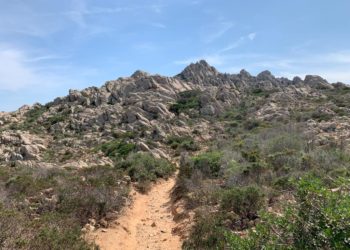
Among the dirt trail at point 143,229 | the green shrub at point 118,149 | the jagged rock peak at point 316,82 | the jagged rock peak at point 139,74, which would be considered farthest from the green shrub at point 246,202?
the jagged rock peak at point 316,82

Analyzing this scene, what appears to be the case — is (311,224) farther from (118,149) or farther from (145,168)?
(118,149)

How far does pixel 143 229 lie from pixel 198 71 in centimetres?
5392

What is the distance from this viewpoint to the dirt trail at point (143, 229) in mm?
9578

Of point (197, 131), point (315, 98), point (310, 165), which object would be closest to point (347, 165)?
point (310, 165)

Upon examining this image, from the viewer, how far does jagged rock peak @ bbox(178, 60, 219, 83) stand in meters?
61.2

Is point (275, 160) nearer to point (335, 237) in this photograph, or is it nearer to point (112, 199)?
Result: point (112, 199)

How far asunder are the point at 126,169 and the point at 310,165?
893 centimetres

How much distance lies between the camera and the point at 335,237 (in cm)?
393

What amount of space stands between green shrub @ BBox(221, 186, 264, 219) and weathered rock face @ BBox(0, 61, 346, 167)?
12.3 metres

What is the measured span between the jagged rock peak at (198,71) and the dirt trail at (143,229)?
157ft

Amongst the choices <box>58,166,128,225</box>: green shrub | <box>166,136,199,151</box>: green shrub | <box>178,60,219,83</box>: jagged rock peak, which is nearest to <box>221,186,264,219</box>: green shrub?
<box>58,166,128,225</box>: green shrub

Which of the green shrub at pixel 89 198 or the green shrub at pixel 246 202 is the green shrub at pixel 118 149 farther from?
the green shrub at pixel 246 202

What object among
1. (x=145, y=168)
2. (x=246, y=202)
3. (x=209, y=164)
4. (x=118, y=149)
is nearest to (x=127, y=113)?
(x=118, y=149)

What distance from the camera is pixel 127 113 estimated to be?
1471 inches
